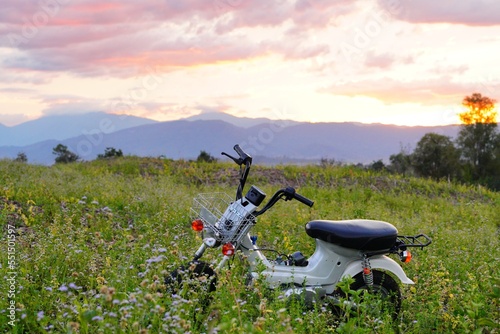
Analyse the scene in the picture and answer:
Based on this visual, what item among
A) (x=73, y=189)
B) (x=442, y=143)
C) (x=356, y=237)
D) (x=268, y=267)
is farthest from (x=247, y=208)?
(x=442, y=143)

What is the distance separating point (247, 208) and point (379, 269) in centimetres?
174

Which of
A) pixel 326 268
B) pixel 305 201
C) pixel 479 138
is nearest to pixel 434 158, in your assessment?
pixel 479 138

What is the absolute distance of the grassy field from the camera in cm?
455

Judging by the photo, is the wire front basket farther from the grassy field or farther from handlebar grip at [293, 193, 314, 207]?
handlebar grip at [293, 193, 314, 207]

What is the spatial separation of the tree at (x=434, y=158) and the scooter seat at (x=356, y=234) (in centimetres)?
3162

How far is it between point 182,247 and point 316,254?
83.0 inches

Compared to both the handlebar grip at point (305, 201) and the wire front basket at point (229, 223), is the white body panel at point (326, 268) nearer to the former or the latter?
the wire front basket at point (229, 223)

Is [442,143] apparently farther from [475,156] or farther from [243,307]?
[243,307]

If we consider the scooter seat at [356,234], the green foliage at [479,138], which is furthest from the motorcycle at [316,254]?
the green foliage at [479,138]

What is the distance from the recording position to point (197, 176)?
51.1 ft

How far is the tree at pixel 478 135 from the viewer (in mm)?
43947

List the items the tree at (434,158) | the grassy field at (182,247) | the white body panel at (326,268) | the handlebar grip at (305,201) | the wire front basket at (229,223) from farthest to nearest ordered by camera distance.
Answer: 1. the tree at (434,158)
2. the white body panel at (326,268)
3. the wire front basket at (229,223)
4. the handlebar grip at (305,201)
5. the grassy field at (182,247)

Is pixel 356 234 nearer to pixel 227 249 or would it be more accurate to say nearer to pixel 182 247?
pixel 227 249

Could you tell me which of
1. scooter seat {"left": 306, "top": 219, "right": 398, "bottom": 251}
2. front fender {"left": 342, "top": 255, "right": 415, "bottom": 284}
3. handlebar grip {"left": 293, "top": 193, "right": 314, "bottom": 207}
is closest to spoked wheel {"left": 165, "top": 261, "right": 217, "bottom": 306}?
handlebar grip {"left": 293, "top": 193, "right": 314, "bottom": 207}
